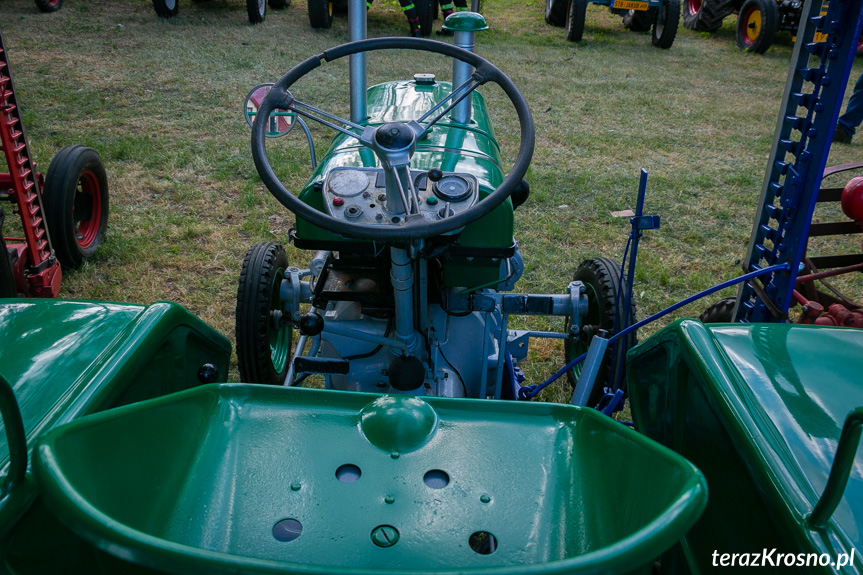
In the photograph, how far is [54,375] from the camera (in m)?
1.16

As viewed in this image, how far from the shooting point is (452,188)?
173cm

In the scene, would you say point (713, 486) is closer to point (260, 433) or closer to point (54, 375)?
point (260, 433)

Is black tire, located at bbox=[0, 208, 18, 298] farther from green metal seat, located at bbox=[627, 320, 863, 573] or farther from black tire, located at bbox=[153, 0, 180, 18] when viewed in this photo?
black tire, located at bbox=[153, 0, 180, 18]

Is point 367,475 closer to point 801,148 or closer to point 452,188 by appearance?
point 452,188

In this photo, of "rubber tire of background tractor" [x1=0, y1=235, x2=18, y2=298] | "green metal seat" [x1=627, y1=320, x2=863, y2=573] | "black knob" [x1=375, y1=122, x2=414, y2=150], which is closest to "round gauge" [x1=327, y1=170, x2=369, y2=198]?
"black knob" [x1=375, y1=122, x2=414, y2=150]

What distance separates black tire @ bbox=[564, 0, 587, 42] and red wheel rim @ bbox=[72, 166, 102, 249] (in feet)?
23.5

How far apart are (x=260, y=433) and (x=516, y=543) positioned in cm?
48

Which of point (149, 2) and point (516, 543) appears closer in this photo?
point (516, 543)

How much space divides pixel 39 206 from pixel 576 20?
7.70 metres

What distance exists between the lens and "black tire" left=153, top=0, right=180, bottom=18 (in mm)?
8562

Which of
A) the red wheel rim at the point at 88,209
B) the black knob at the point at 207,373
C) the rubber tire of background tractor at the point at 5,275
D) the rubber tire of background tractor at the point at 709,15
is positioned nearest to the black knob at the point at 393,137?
the black knob at the point at 207,373

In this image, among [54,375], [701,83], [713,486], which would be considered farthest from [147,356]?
[701,83]

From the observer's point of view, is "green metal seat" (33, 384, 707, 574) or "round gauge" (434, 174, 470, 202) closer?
"green metal seat" (33, 384, 707, 574)

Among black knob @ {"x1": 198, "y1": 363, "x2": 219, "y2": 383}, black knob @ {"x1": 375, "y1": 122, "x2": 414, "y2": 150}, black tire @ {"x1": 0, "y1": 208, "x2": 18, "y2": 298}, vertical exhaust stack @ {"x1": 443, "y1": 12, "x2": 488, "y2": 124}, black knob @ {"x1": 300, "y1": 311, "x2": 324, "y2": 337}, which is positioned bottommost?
black tire @ {"x1": 0, "y1": 208, "x2": 18, "y2": 298}
